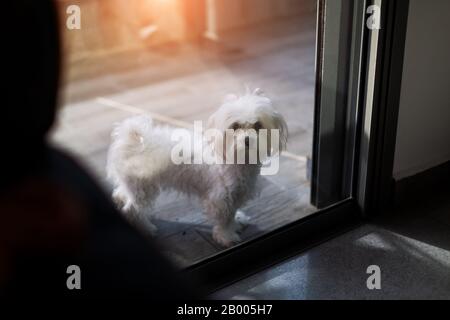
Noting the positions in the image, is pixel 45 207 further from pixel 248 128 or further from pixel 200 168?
pixel 200 168

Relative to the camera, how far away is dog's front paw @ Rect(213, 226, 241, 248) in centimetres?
188

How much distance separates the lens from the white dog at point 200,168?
1.69 m

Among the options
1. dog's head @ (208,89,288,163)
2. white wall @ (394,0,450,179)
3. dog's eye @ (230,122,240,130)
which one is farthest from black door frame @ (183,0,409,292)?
dog's eye @ (230,122,240,130)

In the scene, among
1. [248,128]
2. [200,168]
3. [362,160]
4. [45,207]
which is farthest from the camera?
[362,160]

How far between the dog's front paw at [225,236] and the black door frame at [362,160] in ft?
0.33

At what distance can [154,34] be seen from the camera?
3.67 meters

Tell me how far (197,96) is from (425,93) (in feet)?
4.27

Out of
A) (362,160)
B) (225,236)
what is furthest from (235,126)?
(362,160)

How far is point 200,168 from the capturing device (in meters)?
1.82

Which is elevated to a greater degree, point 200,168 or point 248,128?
point 248,128

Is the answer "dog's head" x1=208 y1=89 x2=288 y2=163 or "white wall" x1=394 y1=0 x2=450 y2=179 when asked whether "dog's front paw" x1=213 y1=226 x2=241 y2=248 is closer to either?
"dog's head" x1=208 y1=89 x2=288 y2=163

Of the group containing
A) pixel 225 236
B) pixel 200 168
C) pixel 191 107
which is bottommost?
pixel 225 236

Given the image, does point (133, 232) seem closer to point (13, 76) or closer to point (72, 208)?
point (72, 208)
